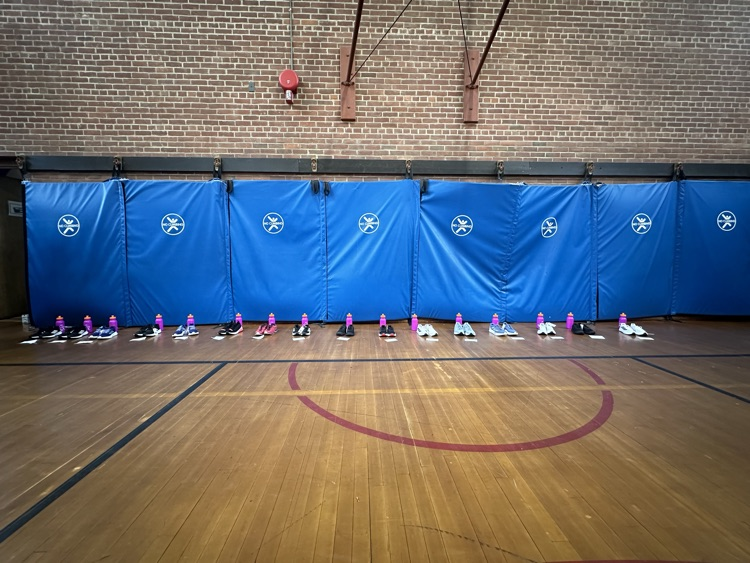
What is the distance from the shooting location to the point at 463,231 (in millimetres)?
6426

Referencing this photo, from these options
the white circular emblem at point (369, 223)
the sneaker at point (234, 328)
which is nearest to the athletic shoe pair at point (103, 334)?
the sneaker at point (234, 328)

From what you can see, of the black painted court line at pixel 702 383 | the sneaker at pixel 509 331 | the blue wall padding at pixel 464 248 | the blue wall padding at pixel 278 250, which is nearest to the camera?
the black painted court line at pixel 702 383

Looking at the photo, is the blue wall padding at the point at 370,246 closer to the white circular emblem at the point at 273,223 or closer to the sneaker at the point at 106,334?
the white circular emblem at the point at 273,223

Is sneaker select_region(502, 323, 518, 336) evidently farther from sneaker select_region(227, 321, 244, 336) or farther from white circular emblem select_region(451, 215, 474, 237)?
sneaker select_region(227, 321, 244, 336)

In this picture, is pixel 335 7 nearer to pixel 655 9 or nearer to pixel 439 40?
pixel 439 40

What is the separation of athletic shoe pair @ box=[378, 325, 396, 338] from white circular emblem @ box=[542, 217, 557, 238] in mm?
3458

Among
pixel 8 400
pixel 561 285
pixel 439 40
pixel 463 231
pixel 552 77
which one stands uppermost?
pixel 439 40

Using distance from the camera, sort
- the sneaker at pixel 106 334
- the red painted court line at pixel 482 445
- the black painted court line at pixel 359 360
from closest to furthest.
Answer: the red painted court line at pixel 482 445 → the black painted court line at pixel 359 360 → the sneaker at pixel 106 334

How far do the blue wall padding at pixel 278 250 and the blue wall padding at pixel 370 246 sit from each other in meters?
0.26

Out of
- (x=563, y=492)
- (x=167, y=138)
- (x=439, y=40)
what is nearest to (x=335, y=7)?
(x=439, y=40)

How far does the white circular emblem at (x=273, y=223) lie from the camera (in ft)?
20.6

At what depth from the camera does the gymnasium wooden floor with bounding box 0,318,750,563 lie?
1715 mm

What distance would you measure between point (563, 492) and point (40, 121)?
9.24 m

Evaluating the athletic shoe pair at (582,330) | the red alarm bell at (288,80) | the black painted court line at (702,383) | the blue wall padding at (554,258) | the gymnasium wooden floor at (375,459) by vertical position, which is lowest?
the gymnasium wooden floor at (375,459)
